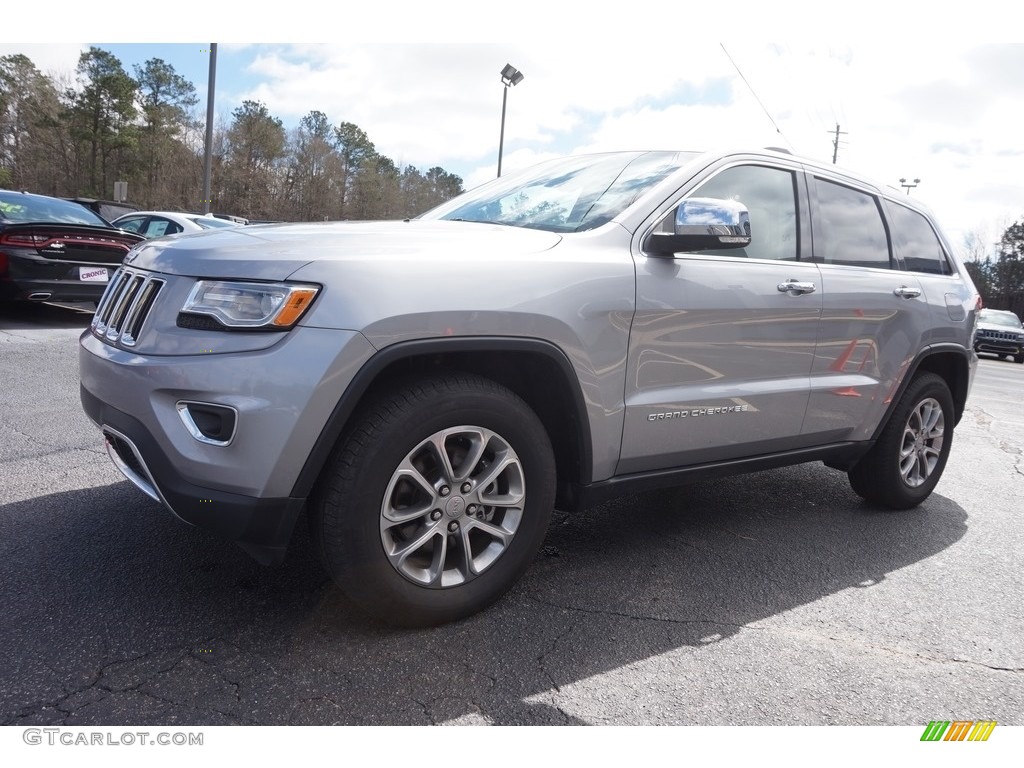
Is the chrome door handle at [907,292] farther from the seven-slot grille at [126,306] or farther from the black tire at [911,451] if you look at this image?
the seven-slot grille at [126,306]

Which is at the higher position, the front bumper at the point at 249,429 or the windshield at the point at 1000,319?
the windshield at the point at 1000,319

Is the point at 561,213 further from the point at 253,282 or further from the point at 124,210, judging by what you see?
the point at 124,210

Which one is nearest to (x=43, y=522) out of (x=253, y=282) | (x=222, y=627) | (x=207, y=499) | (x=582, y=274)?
(x=222, y=627)

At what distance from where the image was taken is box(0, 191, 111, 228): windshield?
866 cm

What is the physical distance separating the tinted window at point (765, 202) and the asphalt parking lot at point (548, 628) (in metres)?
1.40

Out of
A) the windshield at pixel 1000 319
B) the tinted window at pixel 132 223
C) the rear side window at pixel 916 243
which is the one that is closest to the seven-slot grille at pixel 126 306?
the rear side window at pixel 916 243

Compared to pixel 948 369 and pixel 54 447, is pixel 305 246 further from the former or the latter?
pixel 948 369

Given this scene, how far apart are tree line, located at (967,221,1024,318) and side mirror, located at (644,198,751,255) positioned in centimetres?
8289

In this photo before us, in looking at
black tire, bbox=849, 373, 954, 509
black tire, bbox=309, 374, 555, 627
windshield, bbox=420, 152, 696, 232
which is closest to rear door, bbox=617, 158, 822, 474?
windshield, bbox=420, 152, 696, 232

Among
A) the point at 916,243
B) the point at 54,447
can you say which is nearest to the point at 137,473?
the point at 54,447

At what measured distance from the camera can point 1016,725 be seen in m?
2.42

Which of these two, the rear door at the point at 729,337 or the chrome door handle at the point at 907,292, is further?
the chrome door handle at the point at 907,292

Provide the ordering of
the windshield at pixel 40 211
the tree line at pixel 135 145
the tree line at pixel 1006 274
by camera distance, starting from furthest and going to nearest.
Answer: the tree line at pixel 1006 274
the tree line at pixel 135 145
the windshield at pixel 40 211

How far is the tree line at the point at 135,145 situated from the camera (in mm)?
49781
